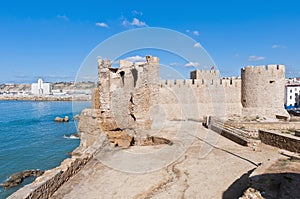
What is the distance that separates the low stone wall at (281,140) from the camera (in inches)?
349

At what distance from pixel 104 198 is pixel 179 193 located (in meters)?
1.71

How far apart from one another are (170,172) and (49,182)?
329 cm

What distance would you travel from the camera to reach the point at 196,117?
780 inches

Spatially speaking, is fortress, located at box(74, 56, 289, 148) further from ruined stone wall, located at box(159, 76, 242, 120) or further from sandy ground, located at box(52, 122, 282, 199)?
A: sandy ground, located at box(52, 122, 282, 199)

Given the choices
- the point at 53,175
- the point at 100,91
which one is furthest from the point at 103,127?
the point at 53,175

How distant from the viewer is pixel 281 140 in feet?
31.6

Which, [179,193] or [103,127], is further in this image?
[103,127]

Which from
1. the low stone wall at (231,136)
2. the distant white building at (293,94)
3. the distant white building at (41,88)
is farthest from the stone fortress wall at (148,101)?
the distant white building at (41,88)

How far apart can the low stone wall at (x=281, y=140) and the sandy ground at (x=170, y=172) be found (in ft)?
1.33

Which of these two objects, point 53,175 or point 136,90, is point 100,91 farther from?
point 53,175

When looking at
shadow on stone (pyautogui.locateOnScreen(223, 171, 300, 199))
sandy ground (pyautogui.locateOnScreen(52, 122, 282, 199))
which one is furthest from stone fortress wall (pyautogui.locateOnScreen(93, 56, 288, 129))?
shadow on stone (pyautogui.locateOnScreen(223, 171, 300, 199))

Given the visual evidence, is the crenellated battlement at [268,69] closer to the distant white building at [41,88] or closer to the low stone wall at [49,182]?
the low stone wall at [49,182]

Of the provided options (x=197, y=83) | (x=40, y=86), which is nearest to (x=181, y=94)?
(x=197, y=83)

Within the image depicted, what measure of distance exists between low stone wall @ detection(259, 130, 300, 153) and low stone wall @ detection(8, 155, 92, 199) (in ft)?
25.1
